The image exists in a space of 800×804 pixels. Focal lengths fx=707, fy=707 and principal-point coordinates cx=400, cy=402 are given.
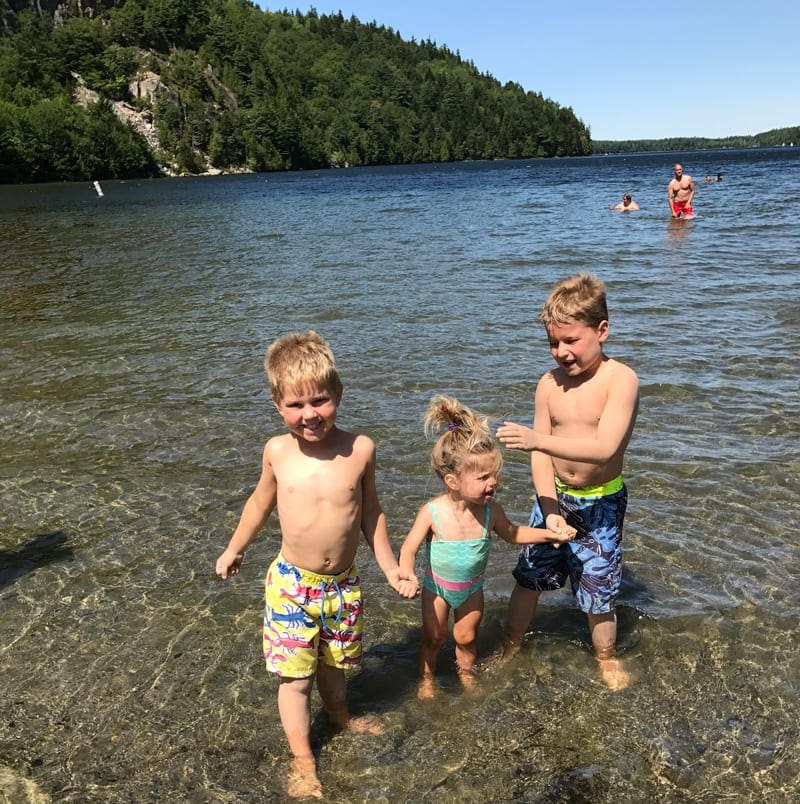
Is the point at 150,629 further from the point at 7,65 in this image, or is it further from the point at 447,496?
the point at 7,65

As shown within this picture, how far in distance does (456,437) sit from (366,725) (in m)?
1.45

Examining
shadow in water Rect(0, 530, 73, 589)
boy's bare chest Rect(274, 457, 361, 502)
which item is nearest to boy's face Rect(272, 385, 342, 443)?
boy's bare chest Rect(274, 457, 361, 502)

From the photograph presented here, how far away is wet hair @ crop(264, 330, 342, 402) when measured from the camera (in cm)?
292

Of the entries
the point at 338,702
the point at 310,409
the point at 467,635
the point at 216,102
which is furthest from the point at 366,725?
the point at 216,102

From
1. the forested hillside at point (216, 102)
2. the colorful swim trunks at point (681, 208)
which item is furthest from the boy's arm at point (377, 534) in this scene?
the forested hillside at point (216, 102)

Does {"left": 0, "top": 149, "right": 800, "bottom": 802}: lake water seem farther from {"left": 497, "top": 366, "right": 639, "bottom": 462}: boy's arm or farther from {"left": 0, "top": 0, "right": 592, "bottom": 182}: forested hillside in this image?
{"left": 0, "top": 0, "right": 592, "bottom": 182}: forested hillside

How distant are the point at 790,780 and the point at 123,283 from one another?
1465 centimetres

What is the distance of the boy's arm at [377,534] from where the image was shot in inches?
123

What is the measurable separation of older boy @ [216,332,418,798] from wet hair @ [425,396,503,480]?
38 centimetres

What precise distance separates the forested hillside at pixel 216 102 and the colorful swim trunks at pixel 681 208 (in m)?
75.1

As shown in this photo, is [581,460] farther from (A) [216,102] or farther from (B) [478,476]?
(A) [216,102]

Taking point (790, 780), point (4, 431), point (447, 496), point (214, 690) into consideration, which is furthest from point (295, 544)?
point (4, 431)

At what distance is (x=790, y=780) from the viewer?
2.97 m

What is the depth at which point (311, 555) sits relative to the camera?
10.2 feet
